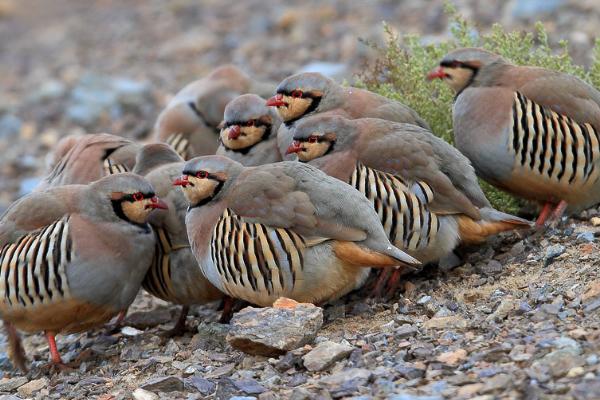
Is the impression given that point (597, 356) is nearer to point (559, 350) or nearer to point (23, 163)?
point (559, 350)

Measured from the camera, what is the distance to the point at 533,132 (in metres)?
6.46

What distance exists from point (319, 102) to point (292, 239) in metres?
1.55

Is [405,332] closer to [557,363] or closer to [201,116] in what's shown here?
[557,363]

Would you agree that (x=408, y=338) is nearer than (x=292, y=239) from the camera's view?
Yes

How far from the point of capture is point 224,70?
9.08m

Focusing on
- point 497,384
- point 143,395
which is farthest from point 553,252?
point 143,395

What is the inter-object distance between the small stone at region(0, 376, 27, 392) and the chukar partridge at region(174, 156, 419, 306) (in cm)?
128

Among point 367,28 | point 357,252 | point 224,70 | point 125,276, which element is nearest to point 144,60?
point 367,28

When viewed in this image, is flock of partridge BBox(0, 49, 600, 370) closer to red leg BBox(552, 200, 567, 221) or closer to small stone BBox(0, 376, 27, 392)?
red leg BBox(552, 200, 567, 221)

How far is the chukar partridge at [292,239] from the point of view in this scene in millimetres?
5648

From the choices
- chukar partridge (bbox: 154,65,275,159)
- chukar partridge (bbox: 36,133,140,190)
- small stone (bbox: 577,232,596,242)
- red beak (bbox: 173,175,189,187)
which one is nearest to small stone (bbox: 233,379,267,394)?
red beak (bbox: 173,175,189,187)

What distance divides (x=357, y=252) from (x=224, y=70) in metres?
3.84

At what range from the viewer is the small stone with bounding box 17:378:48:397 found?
589 cm

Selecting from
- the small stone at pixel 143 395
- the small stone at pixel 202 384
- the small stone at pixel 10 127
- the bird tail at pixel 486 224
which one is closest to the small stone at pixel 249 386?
the small stone at pixel 202 384
